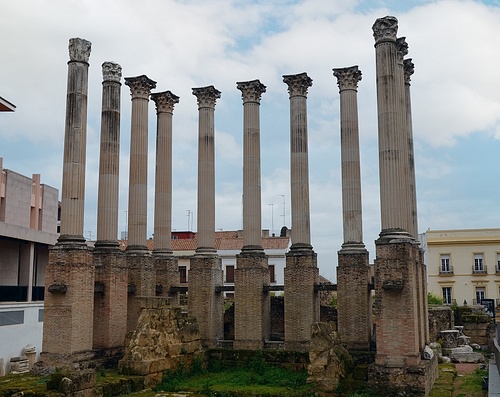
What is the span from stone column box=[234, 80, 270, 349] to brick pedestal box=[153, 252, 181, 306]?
382 centimetres

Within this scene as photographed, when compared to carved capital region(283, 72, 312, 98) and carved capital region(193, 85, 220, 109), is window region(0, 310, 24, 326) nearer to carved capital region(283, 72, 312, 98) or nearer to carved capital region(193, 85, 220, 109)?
carved capital region(193, 85, 220, 109)

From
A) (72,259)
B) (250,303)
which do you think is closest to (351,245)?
(250,303)

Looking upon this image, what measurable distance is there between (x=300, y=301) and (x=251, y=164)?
6469 millimetres

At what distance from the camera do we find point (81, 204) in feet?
74.7

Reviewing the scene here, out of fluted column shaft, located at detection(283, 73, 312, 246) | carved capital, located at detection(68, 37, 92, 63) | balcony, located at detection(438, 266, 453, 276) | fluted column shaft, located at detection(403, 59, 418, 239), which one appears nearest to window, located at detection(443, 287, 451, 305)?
balcony, located at detection(438, 266, 453, 276)

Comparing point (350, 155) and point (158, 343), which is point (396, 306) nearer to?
point (158, 343)

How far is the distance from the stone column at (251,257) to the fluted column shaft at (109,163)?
561 cm

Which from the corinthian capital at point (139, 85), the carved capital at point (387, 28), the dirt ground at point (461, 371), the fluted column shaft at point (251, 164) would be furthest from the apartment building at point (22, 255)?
the carved capital at point (387, 28)

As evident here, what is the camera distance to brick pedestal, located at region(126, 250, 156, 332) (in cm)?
2608

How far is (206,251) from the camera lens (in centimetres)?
2739

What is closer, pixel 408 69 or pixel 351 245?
pixel 351 245

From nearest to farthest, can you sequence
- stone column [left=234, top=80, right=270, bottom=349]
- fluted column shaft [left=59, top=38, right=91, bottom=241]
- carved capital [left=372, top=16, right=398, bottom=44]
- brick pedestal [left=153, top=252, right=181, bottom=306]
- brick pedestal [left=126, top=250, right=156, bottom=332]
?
carved capital [left=372, top=16, right=398, bottom=44], fluted column shaft [left=59, top=38, right=91, bottom=241], stone column [left=234, top=80, right=270, bottom=349], brick pedestal [left=126, top=250, right=156, bottom=332], brick pedestal [left=153, top=252, right=181, bottom=306]

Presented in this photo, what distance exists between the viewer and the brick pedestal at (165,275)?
28.1 meters

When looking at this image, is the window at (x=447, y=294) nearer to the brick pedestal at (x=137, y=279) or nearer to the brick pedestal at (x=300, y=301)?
the brick pedestal at (x=300, y=301)
